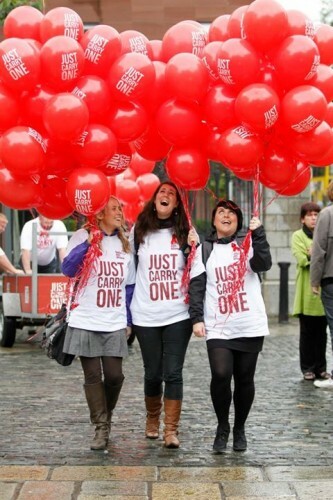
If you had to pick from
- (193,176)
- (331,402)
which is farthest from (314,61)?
(331,402)

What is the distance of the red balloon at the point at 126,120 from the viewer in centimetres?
636

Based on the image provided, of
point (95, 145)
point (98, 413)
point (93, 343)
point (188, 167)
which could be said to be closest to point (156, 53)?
point (188, 167)

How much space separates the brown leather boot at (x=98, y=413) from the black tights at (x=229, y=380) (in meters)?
0.81

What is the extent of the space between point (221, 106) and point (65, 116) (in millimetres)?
1057

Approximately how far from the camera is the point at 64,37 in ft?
20.0

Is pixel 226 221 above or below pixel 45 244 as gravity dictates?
above

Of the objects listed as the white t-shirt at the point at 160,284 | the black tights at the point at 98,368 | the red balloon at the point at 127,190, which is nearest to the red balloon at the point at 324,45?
the white t-shirt at the point at 160,284

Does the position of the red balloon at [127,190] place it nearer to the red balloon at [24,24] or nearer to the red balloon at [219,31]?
the red balloon at [219,31]

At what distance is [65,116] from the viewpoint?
5.97 m

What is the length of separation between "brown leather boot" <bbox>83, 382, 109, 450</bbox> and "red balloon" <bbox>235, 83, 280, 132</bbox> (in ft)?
7.31

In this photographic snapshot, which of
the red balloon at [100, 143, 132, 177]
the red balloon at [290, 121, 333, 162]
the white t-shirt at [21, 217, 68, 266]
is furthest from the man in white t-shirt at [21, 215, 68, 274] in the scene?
the red balloon at [290, 121, 333, 162]

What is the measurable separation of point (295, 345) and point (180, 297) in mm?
6186

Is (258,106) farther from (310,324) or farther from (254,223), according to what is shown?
(310,324)

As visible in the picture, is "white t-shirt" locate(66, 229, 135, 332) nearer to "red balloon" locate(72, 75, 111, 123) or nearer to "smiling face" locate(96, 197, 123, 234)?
"smiling face" locate(96, 197, 123, 234)
